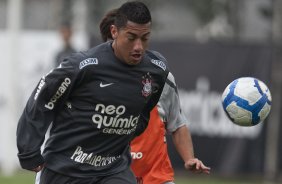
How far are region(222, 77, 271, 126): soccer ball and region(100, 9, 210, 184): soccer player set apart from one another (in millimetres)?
390

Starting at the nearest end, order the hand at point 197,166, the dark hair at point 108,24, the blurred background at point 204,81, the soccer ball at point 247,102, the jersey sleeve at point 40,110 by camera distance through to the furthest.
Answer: the jersey sleeve at point 40,110 → the hand at point 197,166 → the soccer ball at point 247,102 → the dark hair at point 108,24 → the blurred background at point 204,81

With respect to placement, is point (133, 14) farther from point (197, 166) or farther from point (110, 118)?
point (197, 166)

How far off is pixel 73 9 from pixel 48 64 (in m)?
4.55

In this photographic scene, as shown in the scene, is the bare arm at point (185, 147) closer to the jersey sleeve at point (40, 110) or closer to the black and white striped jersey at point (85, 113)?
the black and white striped jersey at point (85, 113)

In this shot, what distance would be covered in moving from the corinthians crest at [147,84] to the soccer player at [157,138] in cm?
54

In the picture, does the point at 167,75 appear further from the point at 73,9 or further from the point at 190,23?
the point at 190,23

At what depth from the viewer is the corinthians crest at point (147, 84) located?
21.0 ft

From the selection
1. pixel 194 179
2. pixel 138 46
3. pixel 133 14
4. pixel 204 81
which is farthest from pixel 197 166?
pixel 204 81

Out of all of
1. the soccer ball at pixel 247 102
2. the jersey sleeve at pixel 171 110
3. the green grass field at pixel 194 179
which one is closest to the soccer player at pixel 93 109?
the jersey sleeve at pixel 171 110

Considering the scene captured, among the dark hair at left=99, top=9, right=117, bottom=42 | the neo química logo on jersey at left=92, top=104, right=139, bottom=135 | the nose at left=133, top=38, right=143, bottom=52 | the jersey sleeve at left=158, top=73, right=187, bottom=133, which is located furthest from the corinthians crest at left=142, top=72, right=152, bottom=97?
the dark hair at left=99, top=9, right=117, bottom=42

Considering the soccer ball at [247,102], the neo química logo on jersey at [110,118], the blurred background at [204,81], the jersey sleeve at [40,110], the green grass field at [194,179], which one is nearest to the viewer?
the jersey sleeve at [40,110]

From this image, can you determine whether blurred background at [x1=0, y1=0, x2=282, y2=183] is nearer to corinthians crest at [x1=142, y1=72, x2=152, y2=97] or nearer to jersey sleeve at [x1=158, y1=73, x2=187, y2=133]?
jersey sleeve at [x1=158, y1=73, x2=187, y2=133]

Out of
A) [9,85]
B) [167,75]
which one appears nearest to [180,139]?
[167,75]

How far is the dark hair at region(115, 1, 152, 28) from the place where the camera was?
6117mm
